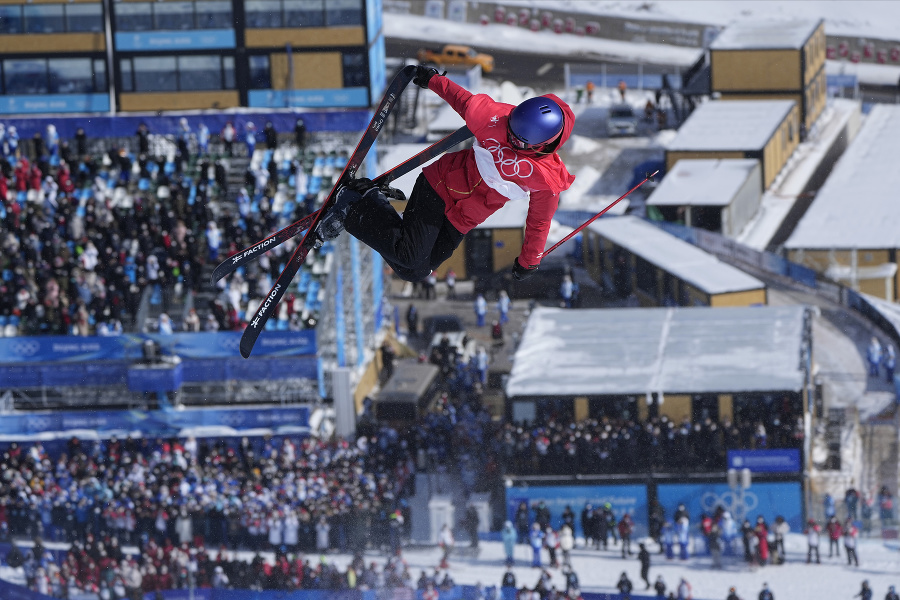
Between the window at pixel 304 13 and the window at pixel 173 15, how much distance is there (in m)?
2.13

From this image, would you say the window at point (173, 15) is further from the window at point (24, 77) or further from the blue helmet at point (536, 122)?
the blue helmet at point (536, 122)

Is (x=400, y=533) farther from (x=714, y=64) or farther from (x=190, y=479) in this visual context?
(x=714, y=64)

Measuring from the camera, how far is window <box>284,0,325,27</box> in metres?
35.2

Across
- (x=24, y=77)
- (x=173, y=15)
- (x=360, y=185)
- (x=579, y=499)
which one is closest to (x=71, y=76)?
(x=24, y=77)

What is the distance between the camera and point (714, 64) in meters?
50.0

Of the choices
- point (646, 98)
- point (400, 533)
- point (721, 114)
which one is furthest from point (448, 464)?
point (646, 98)

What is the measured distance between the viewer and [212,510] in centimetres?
2581

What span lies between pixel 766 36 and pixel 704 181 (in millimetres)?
10448

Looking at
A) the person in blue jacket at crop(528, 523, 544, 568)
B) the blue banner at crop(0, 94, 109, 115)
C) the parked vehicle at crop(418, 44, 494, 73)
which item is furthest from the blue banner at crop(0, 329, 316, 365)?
the parked vehicle at crop(418, 44, 494, 73)

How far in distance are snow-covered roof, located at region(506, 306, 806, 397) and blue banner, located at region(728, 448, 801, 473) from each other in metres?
1.46

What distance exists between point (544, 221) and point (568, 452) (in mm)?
15324

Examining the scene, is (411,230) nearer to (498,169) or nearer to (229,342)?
(498,169)

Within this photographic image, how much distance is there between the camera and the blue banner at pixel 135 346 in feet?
96.7

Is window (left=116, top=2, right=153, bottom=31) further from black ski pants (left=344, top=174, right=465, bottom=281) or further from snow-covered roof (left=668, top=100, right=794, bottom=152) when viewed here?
black ski pants (left=344, top=174, right=465, bottom=281)
